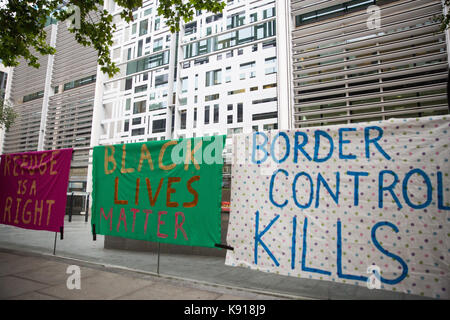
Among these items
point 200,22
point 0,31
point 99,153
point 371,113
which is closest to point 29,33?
point 0,31

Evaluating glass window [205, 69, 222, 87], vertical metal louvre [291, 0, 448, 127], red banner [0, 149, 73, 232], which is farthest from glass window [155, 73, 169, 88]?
red banner [0, 149, 73, 232]

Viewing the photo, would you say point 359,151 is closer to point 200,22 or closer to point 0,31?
point 0,31

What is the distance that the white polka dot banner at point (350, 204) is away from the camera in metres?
2.61

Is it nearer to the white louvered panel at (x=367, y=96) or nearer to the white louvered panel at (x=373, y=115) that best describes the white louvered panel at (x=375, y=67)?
the white louvered panel at (x=367, y=96)

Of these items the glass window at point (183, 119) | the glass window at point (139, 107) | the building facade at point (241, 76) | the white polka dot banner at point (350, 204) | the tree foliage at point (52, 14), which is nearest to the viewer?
the white polka dot banner at point (350, 204)

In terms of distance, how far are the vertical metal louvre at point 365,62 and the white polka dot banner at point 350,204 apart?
1851 cm

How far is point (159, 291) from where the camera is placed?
128 inches

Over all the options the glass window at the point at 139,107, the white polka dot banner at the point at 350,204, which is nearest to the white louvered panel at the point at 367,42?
the white polka dot banner at the point at 350,204

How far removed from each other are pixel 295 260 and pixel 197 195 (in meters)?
1.60

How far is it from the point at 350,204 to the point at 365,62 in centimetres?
2162

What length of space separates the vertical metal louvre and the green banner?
62.6ft

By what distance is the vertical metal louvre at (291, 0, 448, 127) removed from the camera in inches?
704

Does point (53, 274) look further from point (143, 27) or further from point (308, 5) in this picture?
point (143, 27)

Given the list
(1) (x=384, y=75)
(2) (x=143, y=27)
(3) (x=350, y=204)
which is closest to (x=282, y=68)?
(1) (x=384, y=75)
